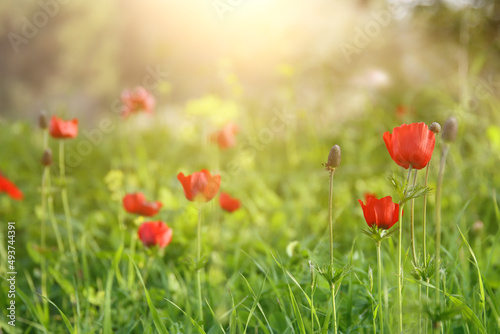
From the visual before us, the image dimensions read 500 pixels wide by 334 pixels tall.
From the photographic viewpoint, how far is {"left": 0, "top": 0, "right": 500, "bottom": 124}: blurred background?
11.0 ft

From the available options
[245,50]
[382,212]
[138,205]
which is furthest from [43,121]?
[245,50]

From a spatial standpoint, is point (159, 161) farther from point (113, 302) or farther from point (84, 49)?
point (84, 49)

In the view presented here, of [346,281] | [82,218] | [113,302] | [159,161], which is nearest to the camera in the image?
[346,281]

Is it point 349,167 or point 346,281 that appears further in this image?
point 349,167

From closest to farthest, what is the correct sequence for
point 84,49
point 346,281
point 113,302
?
point 346,281, point 113,302, point 84,49

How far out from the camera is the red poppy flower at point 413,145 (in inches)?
25.6

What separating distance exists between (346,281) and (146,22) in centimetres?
353

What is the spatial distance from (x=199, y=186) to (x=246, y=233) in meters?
0.81

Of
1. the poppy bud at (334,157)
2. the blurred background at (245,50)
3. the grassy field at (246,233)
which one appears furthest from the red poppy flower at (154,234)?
the blurred background at (245,50)

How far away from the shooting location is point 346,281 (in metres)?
0.98

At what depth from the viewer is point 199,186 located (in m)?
0.84

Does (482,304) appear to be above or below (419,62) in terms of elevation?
above

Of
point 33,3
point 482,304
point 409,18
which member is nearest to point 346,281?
point 482,304

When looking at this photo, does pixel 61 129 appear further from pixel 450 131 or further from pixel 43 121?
pixel 450 131
